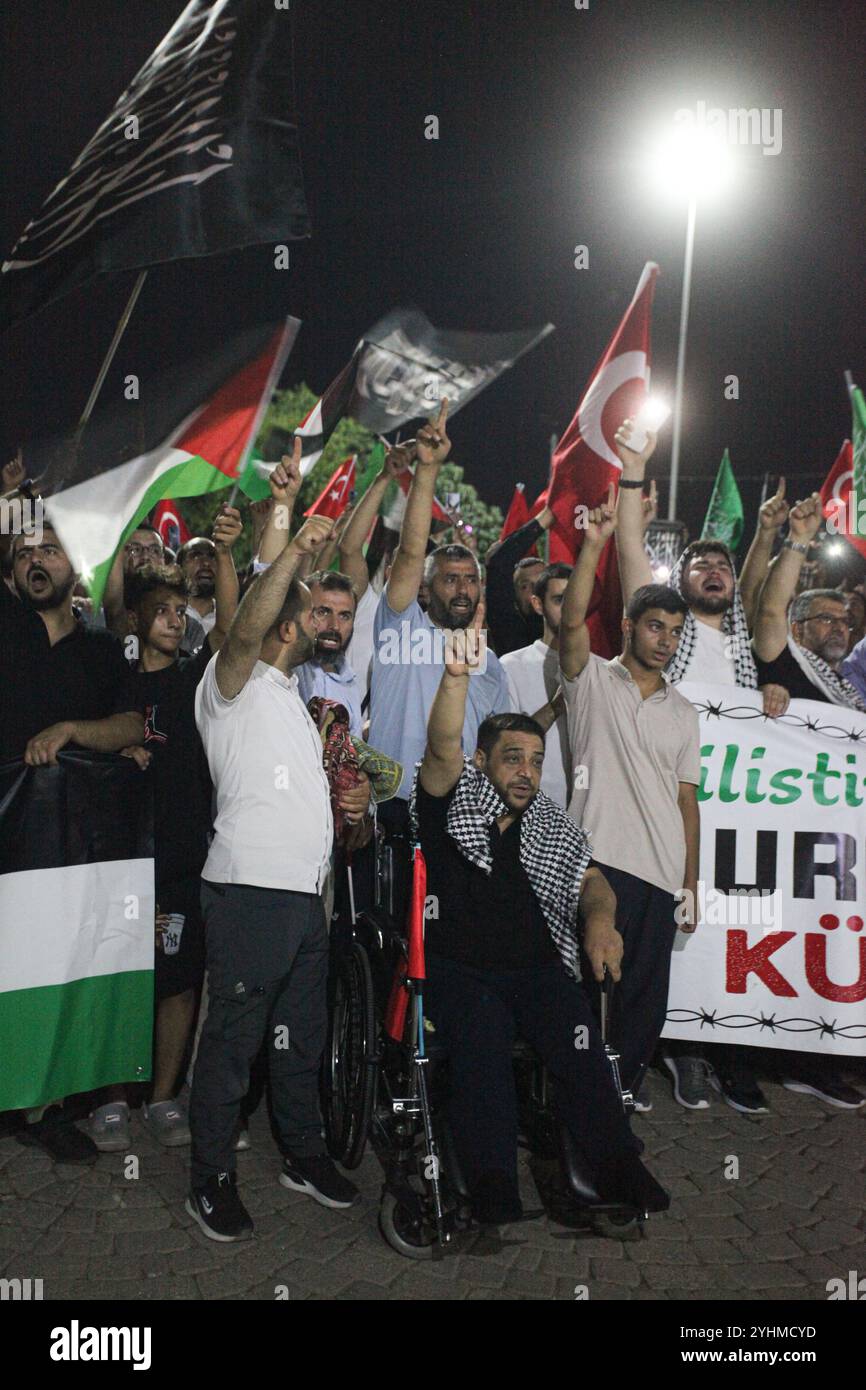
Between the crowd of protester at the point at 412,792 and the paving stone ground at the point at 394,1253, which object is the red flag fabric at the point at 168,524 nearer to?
the crowd of protester at the point at 412,792

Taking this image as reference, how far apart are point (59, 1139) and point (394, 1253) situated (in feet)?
4.66

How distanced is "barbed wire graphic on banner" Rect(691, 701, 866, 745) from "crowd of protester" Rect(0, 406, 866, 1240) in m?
0.07

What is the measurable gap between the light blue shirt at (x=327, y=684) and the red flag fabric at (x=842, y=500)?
5.33 metres

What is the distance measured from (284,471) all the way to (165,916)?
186 cm

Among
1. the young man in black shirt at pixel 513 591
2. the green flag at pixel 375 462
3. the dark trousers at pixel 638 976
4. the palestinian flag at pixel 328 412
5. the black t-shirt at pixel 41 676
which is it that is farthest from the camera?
the young man in black shirt at pixel 513 591

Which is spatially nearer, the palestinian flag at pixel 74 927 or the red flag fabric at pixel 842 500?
the palestinian flag at pixel 74 927

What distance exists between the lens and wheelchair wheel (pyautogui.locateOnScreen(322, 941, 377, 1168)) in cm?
379

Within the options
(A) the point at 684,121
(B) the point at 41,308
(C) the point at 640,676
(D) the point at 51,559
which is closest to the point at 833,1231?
(C) the point at 640,676

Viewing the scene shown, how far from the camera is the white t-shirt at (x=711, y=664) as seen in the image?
5266mm

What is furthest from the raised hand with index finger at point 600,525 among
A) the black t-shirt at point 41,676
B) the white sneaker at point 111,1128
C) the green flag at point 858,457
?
the green flag at point 858,457

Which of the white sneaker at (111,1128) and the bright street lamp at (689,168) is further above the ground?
the bright street lamp at (689,168)

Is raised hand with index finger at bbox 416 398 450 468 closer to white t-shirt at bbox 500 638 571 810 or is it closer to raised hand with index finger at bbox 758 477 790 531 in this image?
white t-shirt at bbox 500 638 571 810

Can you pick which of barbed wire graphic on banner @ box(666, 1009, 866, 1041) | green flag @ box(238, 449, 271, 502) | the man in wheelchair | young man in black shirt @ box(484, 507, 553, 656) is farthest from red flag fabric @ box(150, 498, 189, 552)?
barbed wire graphic on banner @ box(666, 1009, 866, 1041)

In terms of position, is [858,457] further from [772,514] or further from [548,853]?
[548,853]
